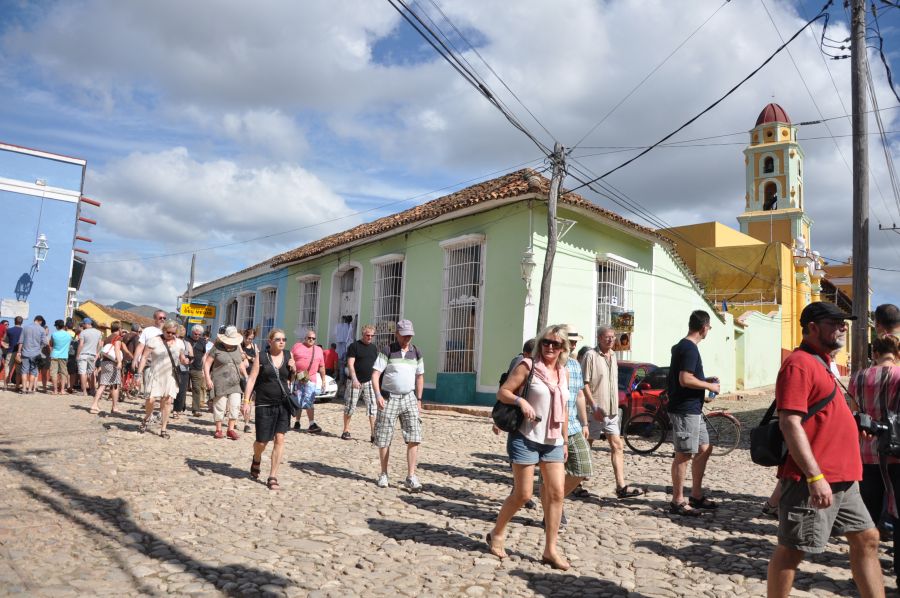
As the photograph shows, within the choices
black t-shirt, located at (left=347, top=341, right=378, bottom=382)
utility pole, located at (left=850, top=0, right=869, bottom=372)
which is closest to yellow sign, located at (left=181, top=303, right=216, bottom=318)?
black t-shirt, located at (left=347, top=341, right=378, bottom=382)

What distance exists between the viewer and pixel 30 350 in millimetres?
13734

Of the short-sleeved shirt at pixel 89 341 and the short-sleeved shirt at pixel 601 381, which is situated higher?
the short-sleeved shirt at pixel 89 341

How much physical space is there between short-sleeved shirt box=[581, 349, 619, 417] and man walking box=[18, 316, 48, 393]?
12258mm

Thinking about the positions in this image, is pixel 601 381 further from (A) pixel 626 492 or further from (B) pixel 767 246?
(B) pixel 767 246

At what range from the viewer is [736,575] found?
13.2 ft

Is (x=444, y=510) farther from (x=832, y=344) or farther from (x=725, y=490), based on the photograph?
(x=832, y=344)

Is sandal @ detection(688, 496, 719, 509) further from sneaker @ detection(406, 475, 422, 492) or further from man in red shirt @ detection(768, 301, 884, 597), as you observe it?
man in red shirt @ detection(768, 301, 884, 597)

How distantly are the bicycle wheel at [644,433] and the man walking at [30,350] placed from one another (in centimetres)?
1192

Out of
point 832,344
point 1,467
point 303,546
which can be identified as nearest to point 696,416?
point 832,344

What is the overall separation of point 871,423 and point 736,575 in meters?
1.23

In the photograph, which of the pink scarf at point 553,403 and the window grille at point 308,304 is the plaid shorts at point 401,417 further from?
the window grille at point 308,304

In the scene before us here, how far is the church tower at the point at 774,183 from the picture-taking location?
30.7 meters

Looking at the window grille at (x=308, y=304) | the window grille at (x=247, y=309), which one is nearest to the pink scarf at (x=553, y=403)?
the window grille at (x=308, y=304)

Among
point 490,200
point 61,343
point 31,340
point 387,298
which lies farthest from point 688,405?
point 31,340
